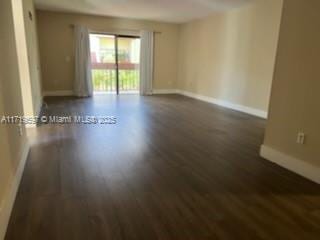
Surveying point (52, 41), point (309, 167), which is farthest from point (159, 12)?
point (309, 167)

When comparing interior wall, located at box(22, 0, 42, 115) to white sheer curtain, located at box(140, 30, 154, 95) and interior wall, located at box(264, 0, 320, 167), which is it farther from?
interior wall, located at box(264, 0, 320, 167)

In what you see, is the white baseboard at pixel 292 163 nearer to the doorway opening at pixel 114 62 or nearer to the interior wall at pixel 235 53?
the interior wall at pixel 235 53

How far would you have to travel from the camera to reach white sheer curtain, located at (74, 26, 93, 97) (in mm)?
7340

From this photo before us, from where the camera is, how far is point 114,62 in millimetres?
8148

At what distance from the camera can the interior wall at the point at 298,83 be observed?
2441 mm

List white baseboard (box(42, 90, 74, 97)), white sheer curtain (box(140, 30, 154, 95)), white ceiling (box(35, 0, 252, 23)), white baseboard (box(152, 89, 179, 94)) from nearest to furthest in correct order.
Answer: white ceiling (box(35, 0, 252, 23)) < white baseboard (box(42, 90, 74, 97)) < white sheer curtain (box(140, 30, 154, 95)) < white baseboard (box(152, 89, 179, 94))

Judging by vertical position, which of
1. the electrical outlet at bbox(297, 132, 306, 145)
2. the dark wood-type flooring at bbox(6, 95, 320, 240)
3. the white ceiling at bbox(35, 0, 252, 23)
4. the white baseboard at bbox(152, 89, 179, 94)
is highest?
the white ceiling at bbox(35, 0, 252, 23)

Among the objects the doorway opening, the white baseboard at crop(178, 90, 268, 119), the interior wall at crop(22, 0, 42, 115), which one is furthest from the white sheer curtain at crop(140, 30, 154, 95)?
the interior wall at crop(22, 0, 42, 115)

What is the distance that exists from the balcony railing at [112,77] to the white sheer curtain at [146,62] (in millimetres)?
355

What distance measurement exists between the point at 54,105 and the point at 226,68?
453cm

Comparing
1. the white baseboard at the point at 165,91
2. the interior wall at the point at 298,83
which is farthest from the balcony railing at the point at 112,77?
the interior wall at the point at 298,83

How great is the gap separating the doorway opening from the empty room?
1136 mm

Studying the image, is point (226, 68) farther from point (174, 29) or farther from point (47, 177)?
point (47, 177)

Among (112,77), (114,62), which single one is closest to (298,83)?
(114,62)
